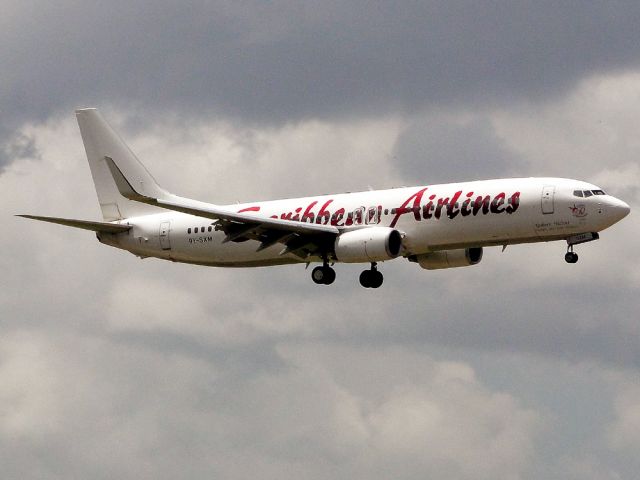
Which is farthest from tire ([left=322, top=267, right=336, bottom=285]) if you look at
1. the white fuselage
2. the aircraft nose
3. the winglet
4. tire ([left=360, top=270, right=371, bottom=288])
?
the aircraft nose

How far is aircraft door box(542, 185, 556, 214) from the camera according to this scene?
7525cm

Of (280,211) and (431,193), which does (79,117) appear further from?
(431,193)

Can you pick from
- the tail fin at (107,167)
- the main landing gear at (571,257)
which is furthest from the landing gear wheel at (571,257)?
the tail fin at (107,167)

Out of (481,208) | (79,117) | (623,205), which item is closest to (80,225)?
(79,117)

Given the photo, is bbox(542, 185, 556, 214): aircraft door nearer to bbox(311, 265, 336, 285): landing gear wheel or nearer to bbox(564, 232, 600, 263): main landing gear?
bbox(564, 232, 600, 263): main landing gear

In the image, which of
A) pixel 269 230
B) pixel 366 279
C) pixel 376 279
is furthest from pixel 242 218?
pixel 376 279

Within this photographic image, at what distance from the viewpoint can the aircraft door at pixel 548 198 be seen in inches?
2963

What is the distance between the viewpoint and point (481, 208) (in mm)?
76125

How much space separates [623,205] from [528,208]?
4648 millimetres

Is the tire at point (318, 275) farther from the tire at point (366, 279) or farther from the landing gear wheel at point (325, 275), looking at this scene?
the tire at point (366, 279)

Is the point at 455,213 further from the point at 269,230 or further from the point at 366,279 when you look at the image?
the point at 269,230

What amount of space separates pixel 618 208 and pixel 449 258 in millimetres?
11414

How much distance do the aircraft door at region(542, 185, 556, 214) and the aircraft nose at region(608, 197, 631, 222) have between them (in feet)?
9.15

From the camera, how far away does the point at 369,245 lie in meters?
76.8
